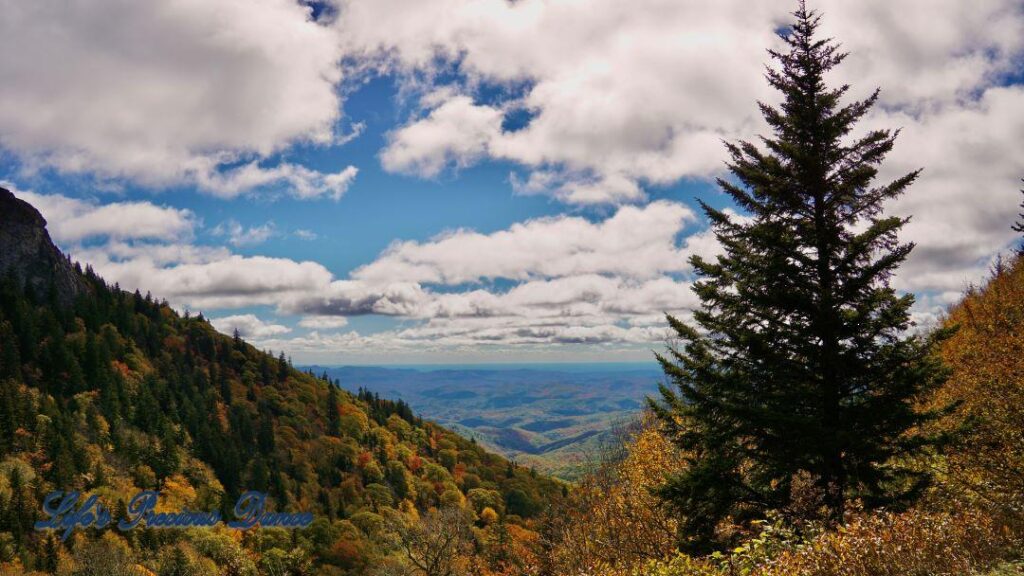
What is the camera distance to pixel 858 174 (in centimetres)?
A: 1459

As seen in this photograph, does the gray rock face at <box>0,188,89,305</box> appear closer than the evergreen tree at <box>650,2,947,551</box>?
No

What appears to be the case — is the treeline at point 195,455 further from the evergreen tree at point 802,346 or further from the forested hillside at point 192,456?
the evergreen tree at point 802,346

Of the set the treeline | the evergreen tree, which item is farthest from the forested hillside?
the evergreen tree

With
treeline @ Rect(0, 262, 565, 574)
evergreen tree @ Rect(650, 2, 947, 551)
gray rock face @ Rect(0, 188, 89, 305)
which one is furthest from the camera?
gray rock face @ Rect(0, 188, 89, 305)

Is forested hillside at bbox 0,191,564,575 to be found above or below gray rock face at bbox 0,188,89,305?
below

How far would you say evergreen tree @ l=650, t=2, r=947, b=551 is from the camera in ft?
45.0

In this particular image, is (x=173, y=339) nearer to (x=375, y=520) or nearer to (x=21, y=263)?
(x=21, y=263)

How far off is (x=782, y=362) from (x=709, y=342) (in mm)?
2058

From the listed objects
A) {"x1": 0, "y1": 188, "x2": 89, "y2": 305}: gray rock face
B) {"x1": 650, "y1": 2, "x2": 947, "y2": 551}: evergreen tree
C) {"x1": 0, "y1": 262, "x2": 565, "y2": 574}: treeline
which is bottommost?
{"x1": 0, "y1": 262, "x2": 565, "y2": 574}: treeline

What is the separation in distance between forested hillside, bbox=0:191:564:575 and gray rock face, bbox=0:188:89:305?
20.6 inches

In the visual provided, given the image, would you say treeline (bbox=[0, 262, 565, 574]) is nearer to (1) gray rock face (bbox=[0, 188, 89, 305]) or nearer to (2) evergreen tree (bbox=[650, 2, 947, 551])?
(1) gray rock face (bbox=[0, 188, 89, 305])

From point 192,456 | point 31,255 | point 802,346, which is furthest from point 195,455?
point 802,346

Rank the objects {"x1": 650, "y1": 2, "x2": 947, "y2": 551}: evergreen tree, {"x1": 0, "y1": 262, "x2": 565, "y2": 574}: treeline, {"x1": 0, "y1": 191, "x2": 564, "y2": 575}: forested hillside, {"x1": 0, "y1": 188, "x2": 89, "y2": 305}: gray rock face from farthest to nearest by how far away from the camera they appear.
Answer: {"x1": 0, "y1": 188, "x2": 89, "y2": 305}: gray rock face, {"x1": 0, "y1": 262, "x2": 565, "y2": 574}: treeline, {"x1": 0, "y1": 191, "x2": 564, "y2": 575}: forested hillside, {"x1": 650, "y1": 2, "x2": 947, "y2": 551}: evergreen tree

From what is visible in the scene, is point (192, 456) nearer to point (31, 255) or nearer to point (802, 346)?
point (31, 255)
